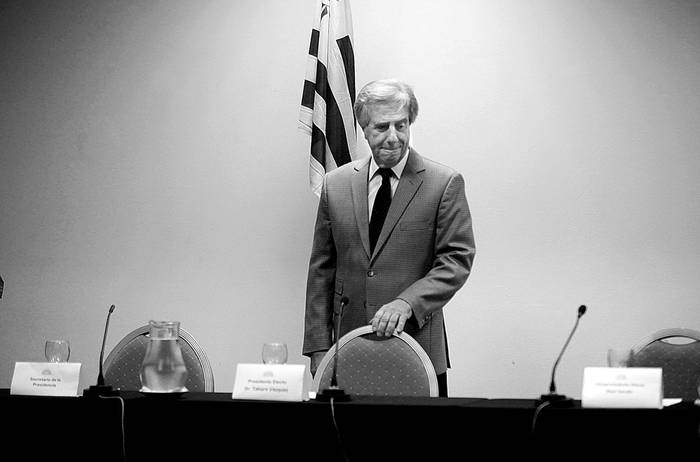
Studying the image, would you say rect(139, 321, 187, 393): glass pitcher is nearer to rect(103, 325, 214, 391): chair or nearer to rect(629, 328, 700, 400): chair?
rect(103, 325, 214, 391): chair

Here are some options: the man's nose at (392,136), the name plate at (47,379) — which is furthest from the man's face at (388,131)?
the name plate at (47,379)

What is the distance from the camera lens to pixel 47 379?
223cm

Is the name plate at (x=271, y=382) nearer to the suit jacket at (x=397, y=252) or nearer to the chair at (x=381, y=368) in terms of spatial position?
the chair at (x=381, y=368)

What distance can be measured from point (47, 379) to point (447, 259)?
1.37 m

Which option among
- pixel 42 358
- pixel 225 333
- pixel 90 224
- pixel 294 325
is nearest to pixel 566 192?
pixel 294 325

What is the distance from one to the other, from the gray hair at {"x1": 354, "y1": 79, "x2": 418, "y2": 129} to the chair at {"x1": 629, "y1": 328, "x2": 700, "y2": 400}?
1.14 metres

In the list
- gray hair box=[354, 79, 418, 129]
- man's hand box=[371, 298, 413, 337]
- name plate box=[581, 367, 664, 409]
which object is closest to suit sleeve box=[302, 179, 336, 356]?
gray hair box=[354, 79, 418, 129]

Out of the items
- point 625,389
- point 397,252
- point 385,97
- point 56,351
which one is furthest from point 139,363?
point 625,389

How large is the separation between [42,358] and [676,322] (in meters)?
3.29

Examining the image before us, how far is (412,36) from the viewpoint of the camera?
4.49 m

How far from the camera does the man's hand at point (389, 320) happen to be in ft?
8.66

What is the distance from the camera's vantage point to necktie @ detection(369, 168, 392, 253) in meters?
3.14

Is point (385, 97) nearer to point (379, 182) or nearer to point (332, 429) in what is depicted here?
point (379, 182)

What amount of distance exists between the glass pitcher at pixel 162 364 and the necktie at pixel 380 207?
108 centimetres
